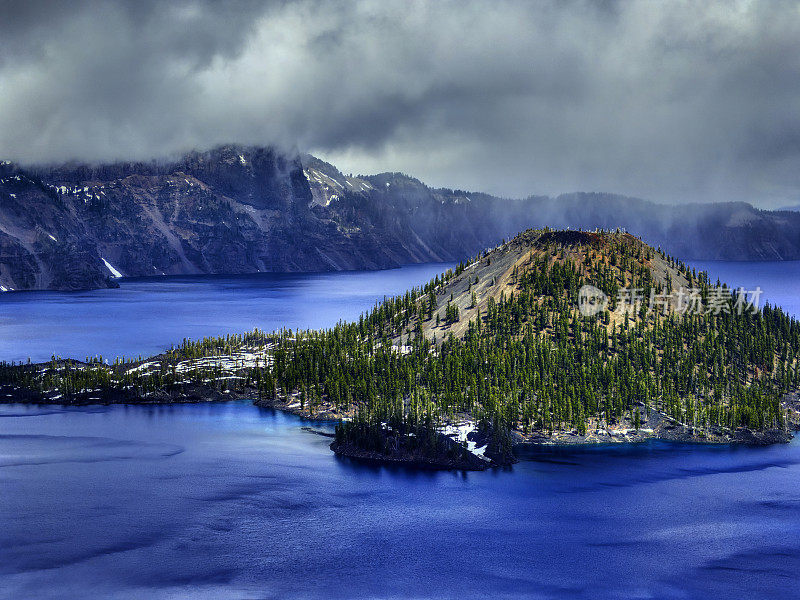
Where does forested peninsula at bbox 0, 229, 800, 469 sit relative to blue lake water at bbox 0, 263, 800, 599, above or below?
above

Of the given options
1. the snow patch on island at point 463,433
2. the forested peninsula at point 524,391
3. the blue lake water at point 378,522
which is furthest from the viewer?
the forested peninsula at point 524,391

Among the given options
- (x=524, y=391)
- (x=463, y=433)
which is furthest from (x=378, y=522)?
(x=524, y=391)

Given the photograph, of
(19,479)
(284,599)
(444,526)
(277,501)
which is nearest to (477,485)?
(444,526)

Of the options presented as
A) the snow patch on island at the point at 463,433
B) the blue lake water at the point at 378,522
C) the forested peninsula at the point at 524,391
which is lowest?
the blue lake water at the point at 378,522

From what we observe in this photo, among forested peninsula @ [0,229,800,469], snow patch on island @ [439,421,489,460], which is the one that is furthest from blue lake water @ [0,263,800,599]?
snow patch on island @ [439,421,489,460]

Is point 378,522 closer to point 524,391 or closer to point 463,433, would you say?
point 463,433

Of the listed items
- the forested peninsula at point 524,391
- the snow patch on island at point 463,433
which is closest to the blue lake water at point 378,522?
the forested peninsula at point 524,391

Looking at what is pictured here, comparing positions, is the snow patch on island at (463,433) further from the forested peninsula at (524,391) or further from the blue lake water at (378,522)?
the blue lake water at (378,522)

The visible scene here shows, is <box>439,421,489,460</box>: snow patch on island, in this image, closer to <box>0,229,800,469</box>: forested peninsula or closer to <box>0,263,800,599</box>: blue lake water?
<box>0,229,800,469</box>: forested peninsula
